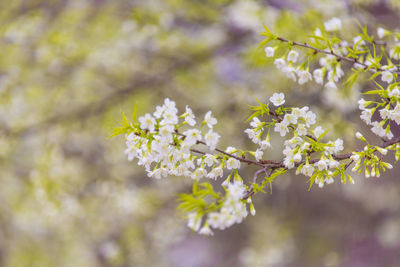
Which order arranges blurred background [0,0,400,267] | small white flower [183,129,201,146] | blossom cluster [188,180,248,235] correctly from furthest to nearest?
1. blurred background [0,0,400,267]
2. small white flower [183,129,201,146]
3. blossom cluster [188,180,248,235]

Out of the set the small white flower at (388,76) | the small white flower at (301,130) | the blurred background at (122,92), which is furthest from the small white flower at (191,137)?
the blurred background at (122,92)

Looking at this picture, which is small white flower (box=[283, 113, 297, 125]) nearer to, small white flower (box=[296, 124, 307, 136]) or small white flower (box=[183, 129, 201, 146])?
small white flower (box=[296, 124, 307, 136])

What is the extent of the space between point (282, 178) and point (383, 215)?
99.6 inches

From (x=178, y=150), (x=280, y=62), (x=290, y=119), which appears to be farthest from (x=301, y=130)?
(x=178, y=150)

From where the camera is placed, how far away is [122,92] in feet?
11.7

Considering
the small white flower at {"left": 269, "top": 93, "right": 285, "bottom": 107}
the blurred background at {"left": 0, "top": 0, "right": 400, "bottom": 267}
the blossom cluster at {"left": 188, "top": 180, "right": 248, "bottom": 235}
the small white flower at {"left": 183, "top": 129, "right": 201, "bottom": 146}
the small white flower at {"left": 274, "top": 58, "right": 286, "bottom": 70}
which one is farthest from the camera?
the blurred background at {"left": 0, "top": 0, "right": 400, "bottom": 267}

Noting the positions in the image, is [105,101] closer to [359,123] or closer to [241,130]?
[241,130]

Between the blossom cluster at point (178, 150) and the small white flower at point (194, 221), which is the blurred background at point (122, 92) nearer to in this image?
the blossom cluster at point (178, 150)

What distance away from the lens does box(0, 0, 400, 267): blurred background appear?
2.93 meters

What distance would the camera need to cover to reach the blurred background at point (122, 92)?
2.93 m

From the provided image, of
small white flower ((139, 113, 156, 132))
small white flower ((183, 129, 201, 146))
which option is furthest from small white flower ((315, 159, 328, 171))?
small white flower ((139, 113, 156, 132))

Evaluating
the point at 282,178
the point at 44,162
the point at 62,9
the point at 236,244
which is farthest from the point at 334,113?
the point at 236,244

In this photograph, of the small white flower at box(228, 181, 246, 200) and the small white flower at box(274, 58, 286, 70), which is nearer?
the small white flower at box(228, 181, 246, 200)

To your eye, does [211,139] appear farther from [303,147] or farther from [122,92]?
[122,92]
